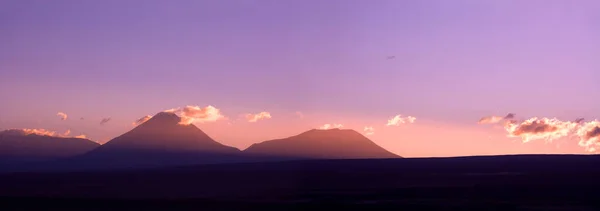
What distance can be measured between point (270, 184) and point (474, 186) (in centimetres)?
1630

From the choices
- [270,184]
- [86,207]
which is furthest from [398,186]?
[86,207]

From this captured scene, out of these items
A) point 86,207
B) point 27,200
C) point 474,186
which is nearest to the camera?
point 86,207

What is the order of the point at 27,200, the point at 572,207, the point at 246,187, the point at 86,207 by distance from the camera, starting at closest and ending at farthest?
the point at 572,207, the point at 86,207, the point at 27,200, the point at 246,187

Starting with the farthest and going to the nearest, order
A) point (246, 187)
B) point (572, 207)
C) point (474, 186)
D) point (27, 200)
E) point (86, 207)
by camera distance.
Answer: point (246, 187), point (474, 186), point (27, 200), point (86, 207), point (572, 207)

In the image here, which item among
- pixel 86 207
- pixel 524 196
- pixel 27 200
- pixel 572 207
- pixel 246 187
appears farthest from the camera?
pixel 246 187

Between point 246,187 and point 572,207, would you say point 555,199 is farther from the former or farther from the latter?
point 246,187

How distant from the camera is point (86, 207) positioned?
40.9m

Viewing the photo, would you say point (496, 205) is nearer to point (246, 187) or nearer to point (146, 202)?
point (146, 202)

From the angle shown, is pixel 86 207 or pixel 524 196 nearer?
pixel 86 207

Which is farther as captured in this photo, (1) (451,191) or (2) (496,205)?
(1) (451,191)

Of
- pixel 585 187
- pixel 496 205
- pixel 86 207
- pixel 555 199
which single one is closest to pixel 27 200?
pixel 86 207

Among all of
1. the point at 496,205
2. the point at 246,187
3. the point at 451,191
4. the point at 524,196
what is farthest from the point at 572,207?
the point at 246,187

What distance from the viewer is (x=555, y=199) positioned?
41.8 meters

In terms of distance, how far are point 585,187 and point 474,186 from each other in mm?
6620
